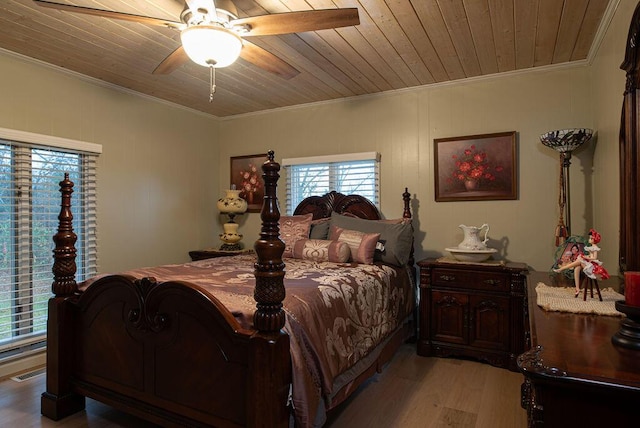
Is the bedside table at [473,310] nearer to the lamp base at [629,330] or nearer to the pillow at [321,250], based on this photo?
the pillow at [321,250]

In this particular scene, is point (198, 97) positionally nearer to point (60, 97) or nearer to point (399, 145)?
point (60, 97)

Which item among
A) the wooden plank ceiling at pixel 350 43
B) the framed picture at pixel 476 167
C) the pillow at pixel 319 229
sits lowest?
the pillow at pixel 319 229

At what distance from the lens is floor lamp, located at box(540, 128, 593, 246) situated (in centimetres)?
287

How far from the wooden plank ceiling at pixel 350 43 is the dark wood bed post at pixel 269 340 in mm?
1576

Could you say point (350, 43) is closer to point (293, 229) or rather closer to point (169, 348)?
point (293, 229)

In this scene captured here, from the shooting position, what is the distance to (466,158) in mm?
3549

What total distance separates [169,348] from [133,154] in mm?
2612

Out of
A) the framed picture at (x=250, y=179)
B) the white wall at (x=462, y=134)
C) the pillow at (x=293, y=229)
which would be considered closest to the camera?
the white wall at (x=462, y=134)

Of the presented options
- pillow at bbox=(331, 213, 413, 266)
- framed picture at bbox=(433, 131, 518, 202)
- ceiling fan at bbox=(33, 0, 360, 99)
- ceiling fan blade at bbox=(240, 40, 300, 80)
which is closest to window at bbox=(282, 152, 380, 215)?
pillow at bbox=(331, 213, 413, 266)

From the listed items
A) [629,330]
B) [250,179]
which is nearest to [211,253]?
[250,179]

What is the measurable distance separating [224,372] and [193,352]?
210mm

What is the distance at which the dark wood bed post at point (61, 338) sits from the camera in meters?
2.25

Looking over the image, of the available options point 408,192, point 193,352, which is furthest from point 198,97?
point 193,352

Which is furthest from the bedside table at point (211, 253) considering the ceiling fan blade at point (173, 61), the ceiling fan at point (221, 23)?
the ceiling fan at point (221, 23)
